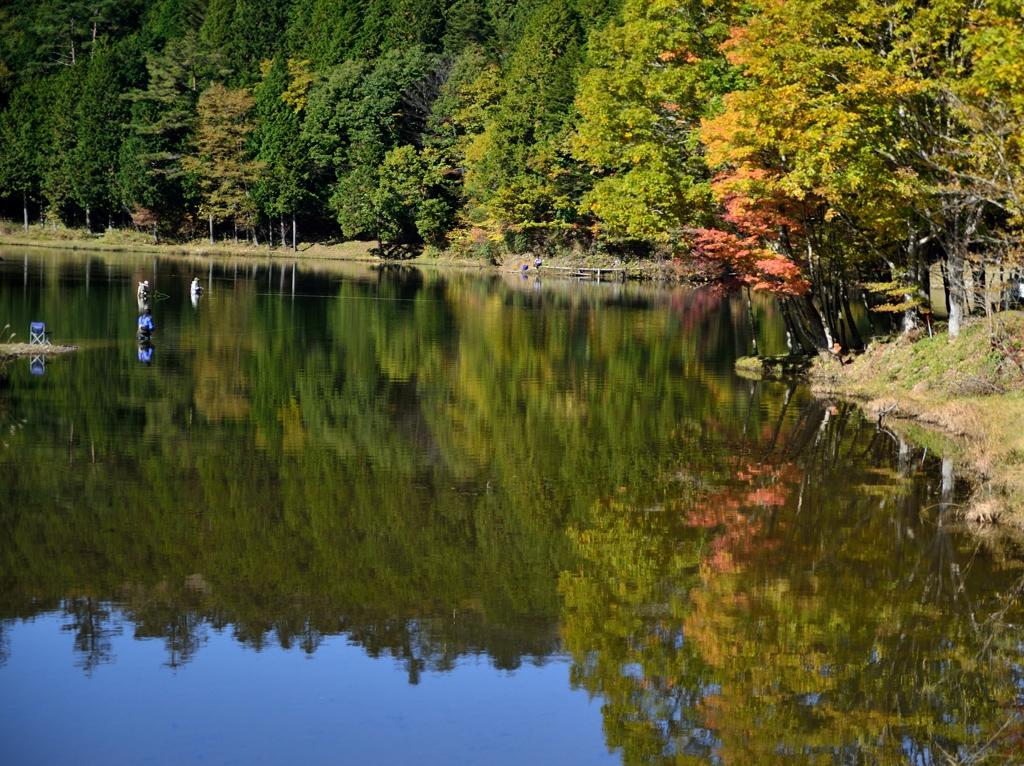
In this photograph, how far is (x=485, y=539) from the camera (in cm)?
1490

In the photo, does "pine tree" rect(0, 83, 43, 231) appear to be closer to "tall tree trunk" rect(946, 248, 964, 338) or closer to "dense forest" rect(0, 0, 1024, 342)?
"dense forest" rect(0, 0, 1024, 342)

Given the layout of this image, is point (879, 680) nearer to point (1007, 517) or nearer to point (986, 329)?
point (1007, 517)

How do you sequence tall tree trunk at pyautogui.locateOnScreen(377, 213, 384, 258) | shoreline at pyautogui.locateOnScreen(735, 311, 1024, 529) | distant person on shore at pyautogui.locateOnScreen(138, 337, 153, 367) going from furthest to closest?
tall tree trunk at pyautogui.locateOnScreen(377, 213, 384, 258), distant person on shore at pyautogui.locateOnScreen(138, 337, 153, 367), shoreline at pyautogui.locateOnScreen(735, 311, 1024, 529)

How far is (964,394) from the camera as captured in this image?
2284cm

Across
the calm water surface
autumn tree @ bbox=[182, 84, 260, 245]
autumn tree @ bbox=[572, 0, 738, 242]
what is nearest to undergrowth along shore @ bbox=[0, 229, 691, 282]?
autumn tree @ bbox=[182, 84, 260, 245]

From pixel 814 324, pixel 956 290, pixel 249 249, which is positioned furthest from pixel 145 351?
pixel 249 249

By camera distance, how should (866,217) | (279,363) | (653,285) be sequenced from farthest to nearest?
(653,285)
(279,363)
(866,217)

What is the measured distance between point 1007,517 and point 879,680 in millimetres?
5900

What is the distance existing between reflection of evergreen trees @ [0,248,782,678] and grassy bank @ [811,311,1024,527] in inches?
119

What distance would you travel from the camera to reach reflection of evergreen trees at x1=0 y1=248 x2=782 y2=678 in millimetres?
12203

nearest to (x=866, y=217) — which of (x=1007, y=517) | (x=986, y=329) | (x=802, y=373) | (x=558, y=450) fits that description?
(x=986, y=329)

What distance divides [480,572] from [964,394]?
12755mm

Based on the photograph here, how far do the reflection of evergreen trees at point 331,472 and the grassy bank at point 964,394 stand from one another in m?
3.03

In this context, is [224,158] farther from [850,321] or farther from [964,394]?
[964,394]
